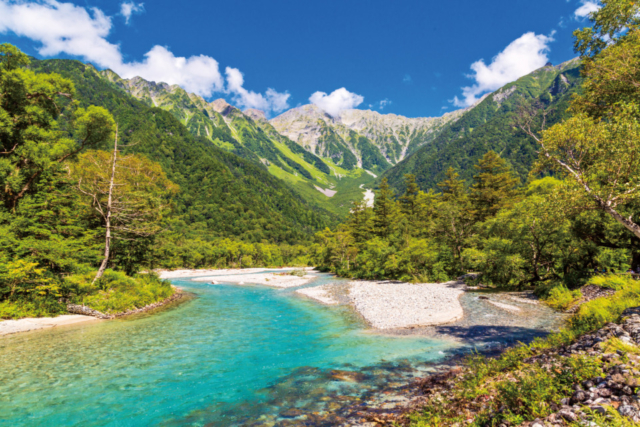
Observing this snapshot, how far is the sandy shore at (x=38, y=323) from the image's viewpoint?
14.7 m

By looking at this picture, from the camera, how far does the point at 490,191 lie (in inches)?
1821

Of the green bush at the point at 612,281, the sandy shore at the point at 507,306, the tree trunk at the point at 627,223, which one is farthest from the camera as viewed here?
the sandy shore at the point at 507,306

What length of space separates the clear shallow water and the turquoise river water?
0.04 meters

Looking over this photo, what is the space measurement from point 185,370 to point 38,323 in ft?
39.3

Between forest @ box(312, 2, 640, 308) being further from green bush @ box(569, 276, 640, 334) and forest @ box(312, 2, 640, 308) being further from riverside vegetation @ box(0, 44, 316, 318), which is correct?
riverside vegetation @ box(0, 44, 316, 318)

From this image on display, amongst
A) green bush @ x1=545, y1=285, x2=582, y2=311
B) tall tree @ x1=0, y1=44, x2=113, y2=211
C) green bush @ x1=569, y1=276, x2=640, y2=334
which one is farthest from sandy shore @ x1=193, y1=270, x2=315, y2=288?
green bush @ x1=569, y1=276, x2=640, y2=334

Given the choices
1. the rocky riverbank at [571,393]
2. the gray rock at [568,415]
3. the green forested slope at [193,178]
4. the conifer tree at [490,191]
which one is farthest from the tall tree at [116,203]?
the green forested slope at [193,178]

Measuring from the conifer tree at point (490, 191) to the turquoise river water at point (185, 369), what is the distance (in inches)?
1521

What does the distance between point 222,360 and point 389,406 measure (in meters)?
7.66

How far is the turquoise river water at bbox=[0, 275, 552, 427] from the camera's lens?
789 cm

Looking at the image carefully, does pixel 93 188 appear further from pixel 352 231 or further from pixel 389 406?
pixel 352 231

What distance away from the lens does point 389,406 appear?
24.0 feet

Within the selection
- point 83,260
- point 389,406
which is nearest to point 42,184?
point 83,260

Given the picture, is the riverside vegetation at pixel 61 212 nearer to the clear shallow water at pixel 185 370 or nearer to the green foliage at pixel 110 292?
the green foliage at pixel 110 292
